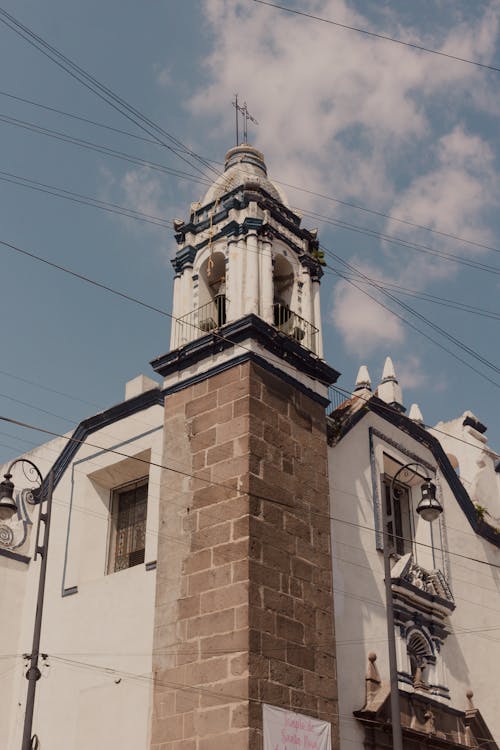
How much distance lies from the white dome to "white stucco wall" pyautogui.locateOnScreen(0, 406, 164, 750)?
487 cm

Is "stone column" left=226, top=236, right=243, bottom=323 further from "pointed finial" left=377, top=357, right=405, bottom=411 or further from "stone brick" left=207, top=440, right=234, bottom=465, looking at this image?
"pointed finial" left=377, top=357, right=405, bottom=411

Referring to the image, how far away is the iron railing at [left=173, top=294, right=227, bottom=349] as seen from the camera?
18312mm

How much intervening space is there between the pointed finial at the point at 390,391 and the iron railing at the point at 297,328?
3.24 metres

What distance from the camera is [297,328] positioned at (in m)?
18.6

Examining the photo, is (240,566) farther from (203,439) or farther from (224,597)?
(203,439)

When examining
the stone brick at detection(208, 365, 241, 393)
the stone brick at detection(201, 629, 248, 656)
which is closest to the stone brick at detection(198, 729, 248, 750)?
the stone brick at detection(201, 629, 248, 656)

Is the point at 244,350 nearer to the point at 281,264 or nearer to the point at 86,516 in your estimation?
the point at 281,264

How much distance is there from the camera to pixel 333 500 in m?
17.5

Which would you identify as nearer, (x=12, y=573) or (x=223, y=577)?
(x=223, y=577)

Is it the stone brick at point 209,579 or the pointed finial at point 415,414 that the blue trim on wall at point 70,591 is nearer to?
the stone brick at point 209,579

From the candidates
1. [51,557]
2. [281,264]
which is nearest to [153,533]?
[51,557]

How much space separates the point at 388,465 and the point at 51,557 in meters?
6.75

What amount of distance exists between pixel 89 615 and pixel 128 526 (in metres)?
1.89

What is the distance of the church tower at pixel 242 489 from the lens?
14.5 metres
